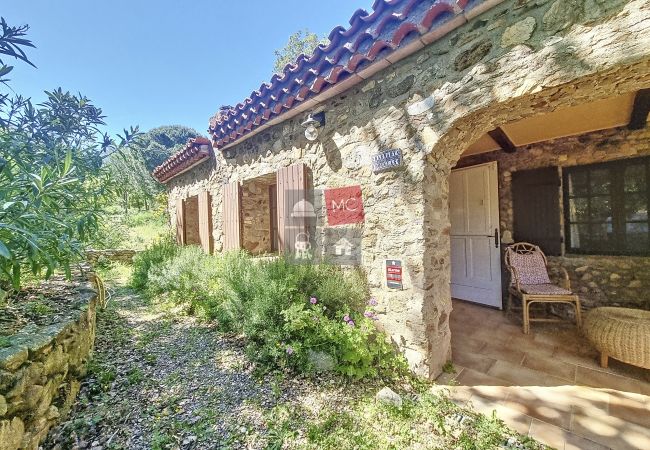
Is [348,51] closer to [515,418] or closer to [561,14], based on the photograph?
[561,14]

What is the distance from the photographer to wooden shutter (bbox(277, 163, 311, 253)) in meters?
3.19

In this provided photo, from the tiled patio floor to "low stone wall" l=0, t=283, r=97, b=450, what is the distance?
9.11 ft

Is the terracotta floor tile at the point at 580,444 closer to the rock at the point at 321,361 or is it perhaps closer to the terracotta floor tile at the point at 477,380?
the terracotta floor tile at the point at 477,380

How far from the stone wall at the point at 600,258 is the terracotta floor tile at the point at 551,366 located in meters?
1.61

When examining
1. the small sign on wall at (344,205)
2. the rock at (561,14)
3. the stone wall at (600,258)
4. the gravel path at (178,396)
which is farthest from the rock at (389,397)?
the stone wall at (600,258)

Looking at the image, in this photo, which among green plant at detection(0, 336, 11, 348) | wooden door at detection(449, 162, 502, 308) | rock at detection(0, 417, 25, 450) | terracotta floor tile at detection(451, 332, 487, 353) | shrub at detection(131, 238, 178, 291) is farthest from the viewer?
shrub at detection(131, 238, 178, 291)

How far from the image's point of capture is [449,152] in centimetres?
245

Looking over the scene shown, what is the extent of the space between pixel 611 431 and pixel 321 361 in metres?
2.05

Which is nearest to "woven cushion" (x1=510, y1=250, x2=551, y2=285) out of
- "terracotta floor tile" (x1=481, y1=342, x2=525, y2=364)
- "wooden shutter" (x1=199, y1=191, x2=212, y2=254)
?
"terracotta floor tile" (x1=481, y1=342, x2=525, y2=364)

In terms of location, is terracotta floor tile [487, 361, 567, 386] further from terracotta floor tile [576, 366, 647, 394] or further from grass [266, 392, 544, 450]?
grass [266, 392, 544, 450]

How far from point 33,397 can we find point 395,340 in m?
2.51

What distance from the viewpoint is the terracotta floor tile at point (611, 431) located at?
1659mm

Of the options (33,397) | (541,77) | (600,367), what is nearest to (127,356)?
(33,397)

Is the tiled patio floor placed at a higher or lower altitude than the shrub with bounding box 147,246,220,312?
lower
